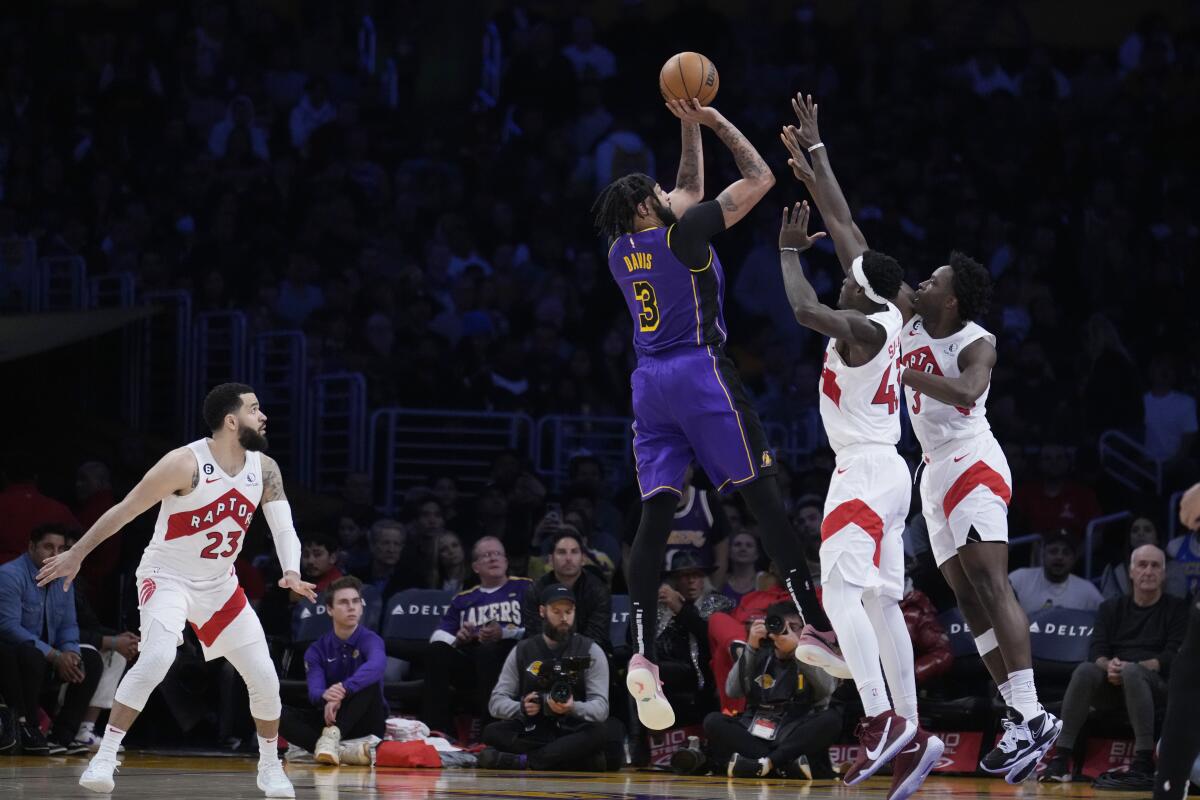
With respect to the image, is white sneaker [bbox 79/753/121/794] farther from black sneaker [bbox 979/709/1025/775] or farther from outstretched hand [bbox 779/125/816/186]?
outstretched hand [bbox 779/125/816/186]

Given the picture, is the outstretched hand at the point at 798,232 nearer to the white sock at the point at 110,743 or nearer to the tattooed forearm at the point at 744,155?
the tattooed forearm at the point at 744,155

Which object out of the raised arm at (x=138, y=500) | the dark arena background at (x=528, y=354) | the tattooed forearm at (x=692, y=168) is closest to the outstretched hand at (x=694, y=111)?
the tattooed forearm at (x=692, y=168)

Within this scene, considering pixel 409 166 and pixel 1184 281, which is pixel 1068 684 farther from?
pixel 409 166

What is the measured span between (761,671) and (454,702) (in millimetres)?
2592

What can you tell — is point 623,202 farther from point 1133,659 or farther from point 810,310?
point 1133,659

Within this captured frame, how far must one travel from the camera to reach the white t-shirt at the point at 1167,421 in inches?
617

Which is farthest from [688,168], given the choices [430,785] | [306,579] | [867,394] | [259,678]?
[306,579]

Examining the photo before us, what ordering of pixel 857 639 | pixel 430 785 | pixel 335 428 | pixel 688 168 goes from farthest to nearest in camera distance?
pixel 335 428, pixel 430 785, pixel 688 168, pixel 857 639

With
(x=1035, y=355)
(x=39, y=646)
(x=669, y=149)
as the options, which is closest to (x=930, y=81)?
(x=669, y=149)

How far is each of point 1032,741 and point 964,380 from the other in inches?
72.2

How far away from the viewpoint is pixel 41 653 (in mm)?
12664

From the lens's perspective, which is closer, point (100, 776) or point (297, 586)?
point (100, 776)

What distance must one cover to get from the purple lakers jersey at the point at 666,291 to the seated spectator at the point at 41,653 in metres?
6.05

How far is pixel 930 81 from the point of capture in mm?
19688
